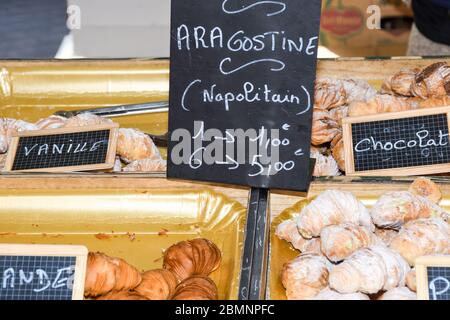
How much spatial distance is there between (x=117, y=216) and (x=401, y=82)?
1121 mm

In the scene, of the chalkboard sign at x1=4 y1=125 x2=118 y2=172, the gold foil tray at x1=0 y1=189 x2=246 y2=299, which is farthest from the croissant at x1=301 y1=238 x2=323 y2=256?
the chalkboard sign at x1=4 y1=125 x2=118 y2=172

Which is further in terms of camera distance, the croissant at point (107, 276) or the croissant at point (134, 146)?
the croissant at point (134, 146)

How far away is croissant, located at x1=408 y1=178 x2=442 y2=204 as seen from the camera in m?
1.83

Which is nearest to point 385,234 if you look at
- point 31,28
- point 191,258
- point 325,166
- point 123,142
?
point 325,166

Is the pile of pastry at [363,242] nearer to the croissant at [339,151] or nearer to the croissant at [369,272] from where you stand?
the croissant at [369,272]

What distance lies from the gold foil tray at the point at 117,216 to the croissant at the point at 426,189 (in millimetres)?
533

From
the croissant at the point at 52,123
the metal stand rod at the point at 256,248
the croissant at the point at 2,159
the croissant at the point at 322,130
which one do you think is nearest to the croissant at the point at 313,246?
the metal stand rod at the point at 256,248

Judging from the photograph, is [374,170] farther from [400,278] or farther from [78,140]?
[78,140]

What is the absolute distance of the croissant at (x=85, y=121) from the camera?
2.14 m

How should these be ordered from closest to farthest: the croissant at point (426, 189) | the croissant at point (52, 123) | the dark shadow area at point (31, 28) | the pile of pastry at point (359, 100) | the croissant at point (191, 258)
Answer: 1. the croissant at point (191, 258)
2. the croissant at point (426, 189)
3. the pile of pastry at point (359, 100)
4. the croissant at point (52, 123)
5. the dark shadow area at point (31, 28)

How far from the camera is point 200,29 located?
1.59m

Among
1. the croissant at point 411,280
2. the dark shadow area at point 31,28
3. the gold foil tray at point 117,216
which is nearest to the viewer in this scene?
the croissant at point 411,280

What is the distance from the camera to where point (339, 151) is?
6.70 feet

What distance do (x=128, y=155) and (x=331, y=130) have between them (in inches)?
28.0
